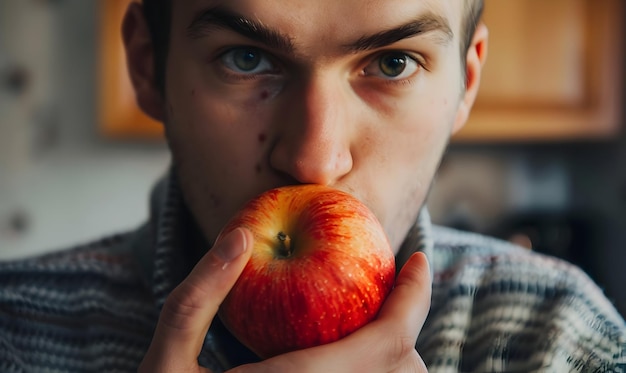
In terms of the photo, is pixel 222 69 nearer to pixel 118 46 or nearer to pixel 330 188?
pixel 330 188

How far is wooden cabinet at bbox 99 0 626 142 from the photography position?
7.69ft

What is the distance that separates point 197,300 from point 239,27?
310 millimetres

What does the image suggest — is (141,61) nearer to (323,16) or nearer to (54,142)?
(323,16)

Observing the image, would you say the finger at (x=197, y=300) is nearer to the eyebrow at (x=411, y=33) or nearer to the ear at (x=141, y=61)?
the eyebrow at (x=411, y=33)

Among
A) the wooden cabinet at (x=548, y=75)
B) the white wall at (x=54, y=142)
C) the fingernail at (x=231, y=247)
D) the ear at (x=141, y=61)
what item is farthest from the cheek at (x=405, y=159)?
the white wall at (x=54, y=142)

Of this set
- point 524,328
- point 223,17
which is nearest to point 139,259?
point 223,17

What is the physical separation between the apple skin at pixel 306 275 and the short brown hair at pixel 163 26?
33 centimetres

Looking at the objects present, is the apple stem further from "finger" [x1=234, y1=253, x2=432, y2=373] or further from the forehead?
the forehead

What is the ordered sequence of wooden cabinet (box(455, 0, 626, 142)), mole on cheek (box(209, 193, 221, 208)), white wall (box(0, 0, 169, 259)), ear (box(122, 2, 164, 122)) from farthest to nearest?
1. white wall (box(0, 0, 169, 259))
2. wooden cabinet (box(455, 0, 626, 142))
3. ear (box(122, 2, 164, 122))
4. mole on cheek (box(209, 193, 221, 208))

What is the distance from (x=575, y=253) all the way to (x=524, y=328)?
1908 mm

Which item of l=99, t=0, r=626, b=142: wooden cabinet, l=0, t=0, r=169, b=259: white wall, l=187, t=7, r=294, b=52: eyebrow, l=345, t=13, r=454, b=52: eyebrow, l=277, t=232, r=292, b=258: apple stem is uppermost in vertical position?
l=345, t=13, r=454, b=52: eyebrow

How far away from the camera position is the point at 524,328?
0.90 metres

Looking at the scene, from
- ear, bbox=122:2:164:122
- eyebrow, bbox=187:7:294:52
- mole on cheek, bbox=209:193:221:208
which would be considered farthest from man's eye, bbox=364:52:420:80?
ear, bbox=122:2:164:122

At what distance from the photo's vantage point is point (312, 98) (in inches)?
26.1
